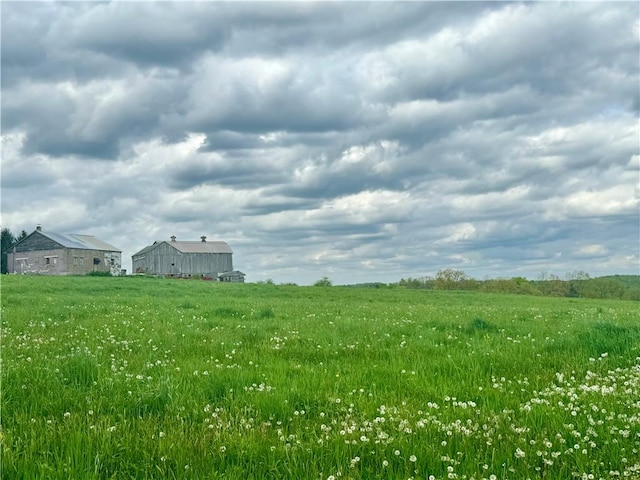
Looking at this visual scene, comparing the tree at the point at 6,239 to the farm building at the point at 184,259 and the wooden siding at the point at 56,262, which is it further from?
the farm building at the point at 184,259

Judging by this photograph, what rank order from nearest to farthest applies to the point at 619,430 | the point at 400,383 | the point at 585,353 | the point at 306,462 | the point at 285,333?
1. the point at 306,462
2. the point at 619,430
3. the point at 400,383
4. the point at 585,353
5. the point at 285,333

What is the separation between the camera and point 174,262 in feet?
364

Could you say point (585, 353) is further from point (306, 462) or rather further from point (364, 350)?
point (306, 462)

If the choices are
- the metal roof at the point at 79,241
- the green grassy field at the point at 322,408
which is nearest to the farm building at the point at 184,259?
the metal roof at the point at 79,241

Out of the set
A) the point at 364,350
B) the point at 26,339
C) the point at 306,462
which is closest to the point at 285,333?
the point at 364,350

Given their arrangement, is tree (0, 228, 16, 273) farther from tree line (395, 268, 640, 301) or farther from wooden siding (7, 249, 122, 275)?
tree line (395, 268, 640, 301)

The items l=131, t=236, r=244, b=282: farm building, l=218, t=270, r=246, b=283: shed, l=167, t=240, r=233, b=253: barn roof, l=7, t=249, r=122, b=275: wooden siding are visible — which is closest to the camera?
l=7, t=249, r=122, b=275: wooden siding

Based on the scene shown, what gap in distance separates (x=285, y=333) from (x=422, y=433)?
8.21 meters

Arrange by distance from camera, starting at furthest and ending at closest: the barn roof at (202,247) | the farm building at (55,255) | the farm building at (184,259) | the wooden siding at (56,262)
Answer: the barn roof at (202,247) → the farm building at (184,259) → the farm building at (55,255) → the wooden siding at (56,262)

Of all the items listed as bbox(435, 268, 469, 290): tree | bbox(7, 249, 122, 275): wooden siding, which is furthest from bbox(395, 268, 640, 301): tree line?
bbox(7, 249, 122, 275): wooden siding

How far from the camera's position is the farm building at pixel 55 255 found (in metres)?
91.8

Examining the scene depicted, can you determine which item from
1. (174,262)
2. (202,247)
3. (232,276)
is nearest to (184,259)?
(174,262)

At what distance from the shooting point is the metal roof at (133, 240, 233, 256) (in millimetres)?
111750

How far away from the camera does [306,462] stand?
4.46 m
